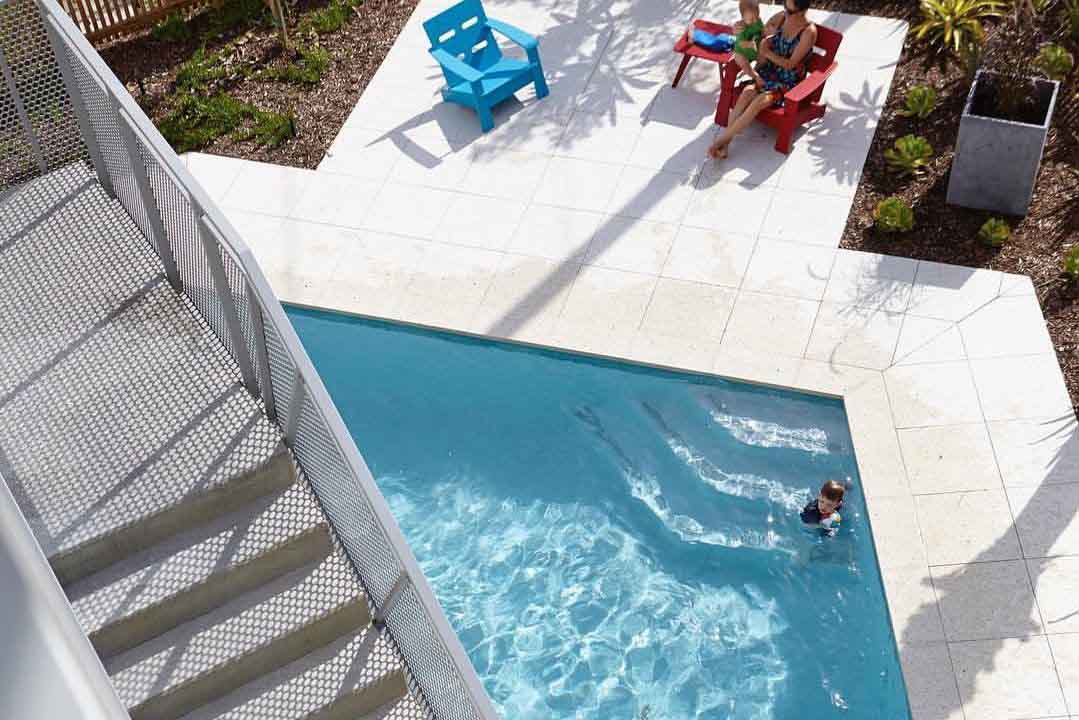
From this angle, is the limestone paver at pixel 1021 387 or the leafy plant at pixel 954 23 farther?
the leafy plant at pixel 954 23

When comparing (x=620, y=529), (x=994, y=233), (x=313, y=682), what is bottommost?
(x=620, y=529)

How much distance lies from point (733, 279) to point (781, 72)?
7.21ft

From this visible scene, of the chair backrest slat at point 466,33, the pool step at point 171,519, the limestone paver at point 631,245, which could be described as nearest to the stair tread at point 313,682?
the pool step at point 171,519

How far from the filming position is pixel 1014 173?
34.7 feet

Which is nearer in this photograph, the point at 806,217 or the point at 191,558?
the point at 191,558

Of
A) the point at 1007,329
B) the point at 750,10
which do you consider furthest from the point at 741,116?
the point at 1007,329

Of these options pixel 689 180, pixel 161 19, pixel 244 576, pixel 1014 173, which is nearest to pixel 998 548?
pixel 1014 173

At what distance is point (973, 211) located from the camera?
1095 centimetres

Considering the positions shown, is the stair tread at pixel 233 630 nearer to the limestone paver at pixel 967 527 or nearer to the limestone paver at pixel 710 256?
the limestone paver at pixel 967 527

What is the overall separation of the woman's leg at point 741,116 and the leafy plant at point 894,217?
1.43 meters

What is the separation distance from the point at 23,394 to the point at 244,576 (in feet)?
5.32

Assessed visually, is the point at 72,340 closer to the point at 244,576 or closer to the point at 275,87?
the point at 244,576

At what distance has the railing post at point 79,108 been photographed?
22.9 feet

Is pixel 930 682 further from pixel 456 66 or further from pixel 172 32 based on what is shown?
pixel 172 32
